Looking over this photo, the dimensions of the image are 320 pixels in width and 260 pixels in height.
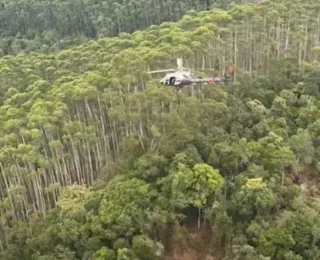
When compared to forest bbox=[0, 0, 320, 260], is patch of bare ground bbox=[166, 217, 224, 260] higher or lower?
lower

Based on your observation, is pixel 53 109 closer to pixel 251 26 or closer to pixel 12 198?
pixel 12 198

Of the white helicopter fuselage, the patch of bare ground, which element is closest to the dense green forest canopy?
the white helicopter fuselage

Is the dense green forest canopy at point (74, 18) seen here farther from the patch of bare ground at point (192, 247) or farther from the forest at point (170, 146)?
the patch of bare ground at point (192, 247)

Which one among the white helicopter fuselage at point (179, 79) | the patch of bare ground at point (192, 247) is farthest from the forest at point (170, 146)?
the white helicopter fuselage at point (179, 79)

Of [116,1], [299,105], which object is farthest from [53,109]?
[116,1]

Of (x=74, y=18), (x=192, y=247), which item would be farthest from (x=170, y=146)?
(x=74, y=18)

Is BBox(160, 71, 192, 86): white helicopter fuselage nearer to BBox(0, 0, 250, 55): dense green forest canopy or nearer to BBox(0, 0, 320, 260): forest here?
BBox(0, 0, 320, 260): forest
